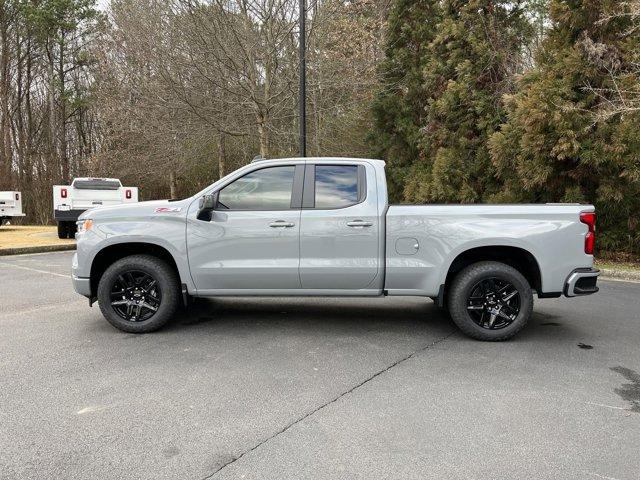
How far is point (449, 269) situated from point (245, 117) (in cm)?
1343

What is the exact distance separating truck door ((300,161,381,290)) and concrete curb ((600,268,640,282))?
6578 mm

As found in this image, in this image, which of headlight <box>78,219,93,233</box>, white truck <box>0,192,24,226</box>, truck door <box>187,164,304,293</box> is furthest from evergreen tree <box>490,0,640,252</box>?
white truck <box>0,192,24,226</box>

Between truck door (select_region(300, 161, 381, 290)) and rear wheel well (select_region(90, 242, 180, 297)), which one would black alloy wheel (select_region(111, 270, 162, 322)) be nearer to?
rear wheel well (select_region(90, 242, 180, 297))

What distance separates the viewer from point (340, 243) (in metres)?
5.15

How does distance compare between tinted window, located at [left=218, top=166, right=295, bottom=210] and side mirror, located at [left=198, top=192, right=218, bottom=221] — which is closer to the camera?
side mirror, located at [left=198, top=192, right=218, bottom=221]

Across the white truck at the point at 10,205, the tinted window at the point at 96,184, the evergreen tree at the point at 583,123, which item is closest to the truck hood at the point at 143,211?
the evergreen tree at the point at 583,123

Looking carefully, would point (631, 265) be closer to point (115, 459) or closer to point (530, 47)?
point (530, 47)

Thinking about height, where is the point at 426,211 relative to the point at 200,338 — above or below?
above

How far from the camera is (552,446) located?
301cm

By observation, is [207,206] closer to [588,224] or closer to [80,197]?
[588,224]

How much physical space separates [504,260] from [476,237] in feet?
2.22

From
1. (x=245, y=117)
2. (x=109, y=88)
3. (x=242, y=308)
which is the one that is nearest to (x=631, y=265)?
(x=242, y=308)

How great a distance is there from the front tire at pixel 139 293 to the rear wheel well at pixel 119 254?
0.13 metres

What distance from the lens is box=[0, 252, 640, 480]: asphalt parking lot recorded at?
112 inches
